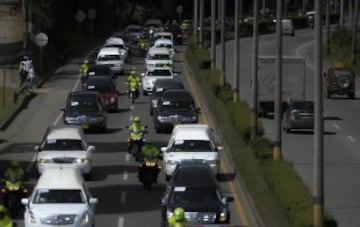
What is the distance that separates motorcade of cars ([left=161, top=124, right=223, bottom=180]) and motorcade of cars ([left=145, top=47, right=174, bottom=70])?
1363 inches

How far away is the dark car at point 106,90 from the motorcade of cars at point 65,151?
17593 millimetres

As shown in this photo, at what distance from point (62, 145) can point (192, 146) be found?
3.95 metres

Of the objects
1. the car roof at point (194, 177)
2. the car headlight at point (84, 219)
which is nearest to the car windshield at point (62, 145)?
the car roof at point (194, 177)

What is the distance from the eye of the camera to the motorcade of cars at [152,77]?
60.5 metres

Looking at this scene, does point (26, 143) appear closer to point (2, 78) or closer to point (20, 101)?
point (20, 101)

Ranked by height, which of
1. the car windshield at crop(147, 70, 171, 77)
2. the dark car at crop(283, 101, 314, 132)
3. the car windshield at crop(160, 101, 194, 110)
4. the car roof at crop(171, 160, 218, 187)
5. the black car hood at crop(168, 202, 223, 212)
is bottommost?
the dark car at crop(283, 101, 314, 132)

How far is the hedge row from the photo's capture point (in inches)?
936

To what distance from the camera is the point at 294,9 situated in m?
178

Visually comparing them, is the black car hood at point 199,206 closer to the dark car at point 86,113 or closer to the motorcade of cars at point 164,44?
the dark car at point 86,113

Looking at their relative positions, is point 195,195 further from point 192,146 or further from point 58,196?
point 192,146

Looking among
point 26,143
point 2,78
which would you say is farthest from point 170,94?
point 2,78

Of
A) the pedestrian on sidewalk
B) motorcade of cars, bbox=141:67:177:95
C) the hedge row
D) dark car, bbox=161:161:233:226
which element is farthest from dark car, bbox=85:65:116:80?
dark car, bbox=161:161:233:226

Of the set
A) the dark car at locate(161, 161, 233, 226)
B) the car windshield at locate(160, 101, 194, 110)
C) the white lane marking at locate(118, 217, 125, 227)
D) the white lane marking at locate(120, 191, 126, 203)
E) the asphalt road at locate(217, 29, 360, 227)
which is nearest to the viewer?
the dark car at locate(161, 161, 233, 226)

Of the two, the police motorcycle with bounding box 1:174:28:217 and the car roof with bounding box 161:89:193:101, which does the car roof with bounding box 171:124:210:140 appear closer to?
the police motorcycle with bounding box 1:174:28:217
